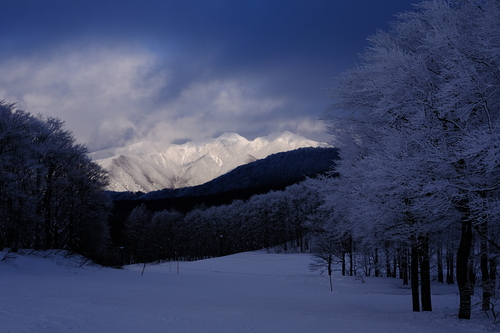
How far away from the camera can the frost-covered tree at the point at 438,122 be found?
6.61 m

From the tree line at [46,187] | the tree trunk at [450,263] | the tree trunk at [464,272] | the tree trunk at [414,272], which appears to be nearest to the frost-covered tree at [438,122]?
the tree trunk at [464,272]

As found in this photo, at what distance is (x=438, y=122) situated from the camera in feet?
25.3

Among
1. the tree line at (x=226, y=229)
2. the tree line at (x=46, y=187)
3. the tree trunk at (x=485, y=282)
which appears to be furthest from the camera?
the tree line at (x=226, y=229)

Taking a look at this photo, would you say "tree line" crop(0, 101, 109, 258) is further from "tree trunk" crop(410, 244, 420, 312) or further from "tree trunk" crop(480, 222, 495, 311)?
"tree trunk" crop(480, 222, 495, 311)

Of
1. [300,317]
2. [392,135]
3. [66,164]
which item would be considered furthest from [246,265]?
[392,135]

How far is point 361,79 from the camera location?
34.2ft

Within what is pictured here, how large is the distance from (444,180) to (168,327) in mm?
6585

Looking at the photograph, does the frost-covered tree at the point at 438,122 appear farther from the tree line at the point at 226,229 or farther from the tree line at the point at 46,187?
the tree line at the point at 226,229

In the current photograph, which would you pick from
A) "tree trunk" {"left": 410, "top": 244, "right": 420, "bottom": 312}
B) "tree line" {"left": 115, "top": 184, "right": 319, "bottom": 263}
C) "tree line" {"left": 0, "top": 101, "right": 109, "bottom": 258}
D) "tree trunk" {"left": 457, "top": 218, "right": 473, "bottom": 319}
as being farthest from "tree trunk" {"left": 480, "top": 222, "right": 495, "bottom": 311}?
"tree line" {"left": 115, "top": 184, "right": 319, "bottom": 263}

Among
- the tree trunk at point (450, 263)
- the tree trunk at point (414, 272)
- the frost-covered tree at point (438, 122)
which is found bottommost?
the tree trunk at point (450, 263)

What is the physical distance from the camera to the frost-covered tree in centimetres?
661

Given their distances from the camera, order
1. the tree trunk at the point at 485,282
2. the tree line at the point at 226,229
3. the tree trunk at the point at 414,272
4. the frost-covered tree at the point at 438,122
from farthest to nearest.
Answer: the tree line at the point at 226,229, the tree trunk at the point at 414,272, the tree trunk at the point at 485,282, the frost-covered tree at the point at 438,122

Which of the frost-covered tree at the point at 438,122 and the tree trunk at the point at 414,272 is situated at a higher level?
the frost-covered tree at the point at 438,122

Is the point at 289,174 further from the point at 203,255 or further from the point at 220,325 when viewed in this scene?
the point at 220,325
